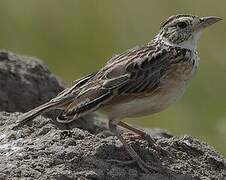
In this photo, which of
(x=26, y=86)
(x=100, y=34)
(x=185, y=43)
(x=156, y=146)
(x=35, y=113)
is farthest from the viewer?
(x=100, y=34)

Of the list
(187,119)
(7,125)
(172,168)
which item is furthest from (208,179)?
(187,119)

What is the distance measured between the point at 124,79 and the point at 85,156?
786 millimetres

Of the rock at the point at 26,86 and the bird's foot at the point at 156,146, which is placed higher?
the rock at the point at 26,86

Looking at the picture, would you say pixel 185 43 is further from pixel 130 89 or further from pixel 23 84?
pixel 23 84

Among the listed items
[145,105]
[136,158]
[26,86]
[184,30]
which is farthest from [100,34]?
[136,158]

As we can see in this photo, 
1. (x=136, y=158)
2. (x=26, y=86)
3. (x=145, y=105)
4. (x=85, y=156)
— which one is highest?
(x=26, y=86)

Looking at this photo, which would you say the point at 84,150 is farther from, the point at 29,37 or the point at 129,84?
the point at 29,37

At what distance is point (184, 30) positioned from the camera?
870 centimetres

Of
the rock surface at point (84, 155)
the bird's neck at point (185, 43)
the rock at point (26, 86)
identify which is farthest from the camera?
the rock at point (26, 86)

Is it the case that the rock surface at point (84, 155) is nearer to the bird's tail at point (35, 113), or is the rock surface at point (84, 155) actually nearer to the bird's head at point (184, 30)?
the bird's tail at point (35, 113)

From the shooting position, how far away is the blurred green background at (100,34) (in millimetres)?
13719

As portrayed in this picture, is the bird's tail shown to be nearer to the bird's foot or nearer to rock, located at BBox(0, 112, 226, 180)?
rock, located at BBox(0, 112, 226, 180)

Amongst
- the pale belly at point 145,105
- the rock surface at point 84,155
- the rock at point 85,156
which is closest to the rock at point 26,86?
the rock surface at point 84,155

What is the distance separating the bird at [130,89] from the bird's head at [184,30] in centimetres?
21
